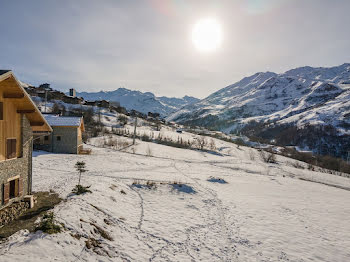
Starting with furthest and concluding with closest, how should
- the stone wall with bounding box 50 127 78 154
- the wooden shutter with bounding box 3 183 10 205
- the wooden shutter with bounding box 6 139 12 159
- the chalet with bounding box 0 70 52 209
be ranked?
the stone wall with bounding box 50 127 78 154 < the wooden shutter with bounding box 6 139 12 159 < the wooden shutter with bounding box 3 183 10 205 < the chalet with bounding box 0 70 52 209

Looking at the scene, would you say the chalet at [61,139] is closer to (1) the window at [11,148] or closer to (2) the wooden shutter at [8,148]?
(1) the window at [11,148]

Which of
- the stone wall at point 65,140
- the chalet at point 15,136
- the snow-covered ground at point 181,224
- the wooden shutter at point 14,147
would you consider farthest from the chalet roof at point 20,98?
the stone wall at point 65,140

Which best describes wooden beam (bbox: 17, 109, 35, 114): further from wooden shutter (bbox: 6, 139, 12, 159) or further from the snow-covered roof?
the snow-covered roof

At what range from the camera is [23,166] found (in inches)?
467

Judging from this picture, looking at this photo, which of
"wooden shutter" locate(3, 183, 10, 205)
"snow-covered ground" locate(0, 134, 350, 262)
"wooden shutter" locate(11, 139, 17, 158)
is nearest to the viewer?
"snow-covered ground" locate(0, 134, 350, 262)

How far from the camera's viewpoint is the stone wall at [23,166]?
10.1 m

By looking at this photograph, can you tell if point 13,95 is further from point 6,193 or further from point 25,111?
point 6,193

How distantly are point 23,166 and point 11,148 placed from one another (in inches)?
67.3

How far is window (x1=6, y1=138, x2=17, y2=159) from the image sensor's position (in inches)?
408

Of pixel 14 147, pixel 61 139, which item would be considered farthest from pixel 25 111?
pixel 61 139

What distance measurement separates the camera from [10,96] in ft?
33.3

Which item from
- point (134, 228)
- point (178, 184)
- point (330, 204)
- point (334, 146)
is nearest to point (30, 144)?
point (134, 228)

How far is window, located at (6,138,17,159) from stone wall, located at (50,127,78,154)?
23128mm

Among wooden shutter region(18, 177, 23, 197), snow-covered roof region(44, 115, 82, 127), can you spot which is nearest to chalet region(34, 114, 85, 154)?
snow-covered roof region(44, 115, 82, 127)
